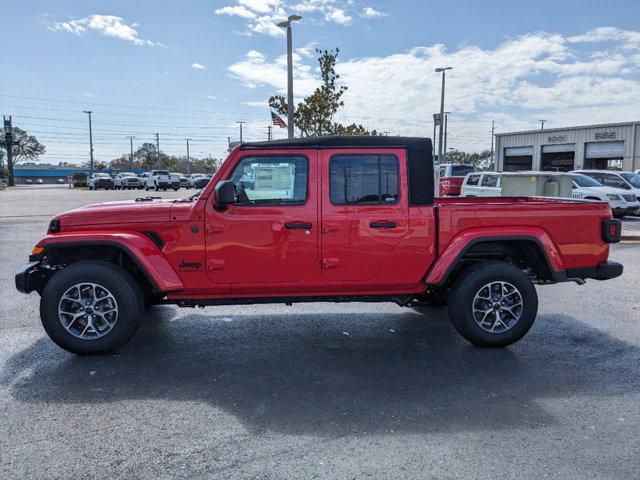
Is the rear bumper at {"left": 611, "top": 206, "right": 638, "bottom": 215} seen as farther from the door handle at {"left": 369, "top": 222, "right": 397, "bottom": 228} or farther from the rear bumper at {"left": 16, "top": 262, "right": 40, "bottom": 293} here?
the rear bumper at {"left": 16, "top": 262, "right": 40, "bottom": 293}

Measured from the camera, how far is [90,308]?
4719mm

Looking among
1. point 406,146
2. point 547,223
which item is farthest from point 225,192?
point 547,223

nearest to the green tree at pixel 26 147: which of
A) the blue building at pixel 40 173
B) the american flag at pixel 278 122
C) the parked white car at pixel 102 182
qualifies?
the blue building at pixel 40 173

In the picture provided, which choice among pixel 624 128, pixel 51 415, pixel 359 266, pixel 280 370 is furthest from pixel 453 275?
pixel 624 128

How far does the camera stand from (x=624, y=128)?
123ft

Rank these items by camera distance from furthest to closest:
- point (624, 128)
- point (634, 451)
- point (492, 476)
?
point (624, 128)
point (634, 451)
point (492, 476)

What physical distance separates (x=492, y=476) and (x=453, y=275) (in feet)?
8.63

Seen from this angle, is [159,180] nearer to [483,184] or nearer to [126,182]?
[126,182]

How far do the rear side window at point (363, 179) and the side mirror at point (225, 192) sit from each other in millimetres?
922

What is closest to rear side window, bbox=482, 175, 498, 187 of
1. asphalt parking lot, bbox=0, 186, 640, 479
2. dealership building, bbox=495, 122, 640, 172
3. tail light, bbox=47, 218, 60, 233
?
asphalt parking lot, bbox=0, 186, 640, 479

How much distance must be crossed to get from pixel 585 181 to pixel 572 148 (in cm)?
2725

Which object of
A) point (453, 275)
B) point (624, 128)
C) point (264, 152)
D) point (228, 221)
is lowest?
point (453, 275)

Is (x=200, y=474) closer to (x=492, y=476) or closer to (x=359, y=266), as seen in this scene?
(x=492, y=476)

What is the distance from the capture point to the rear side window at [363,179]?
16.0 feet
